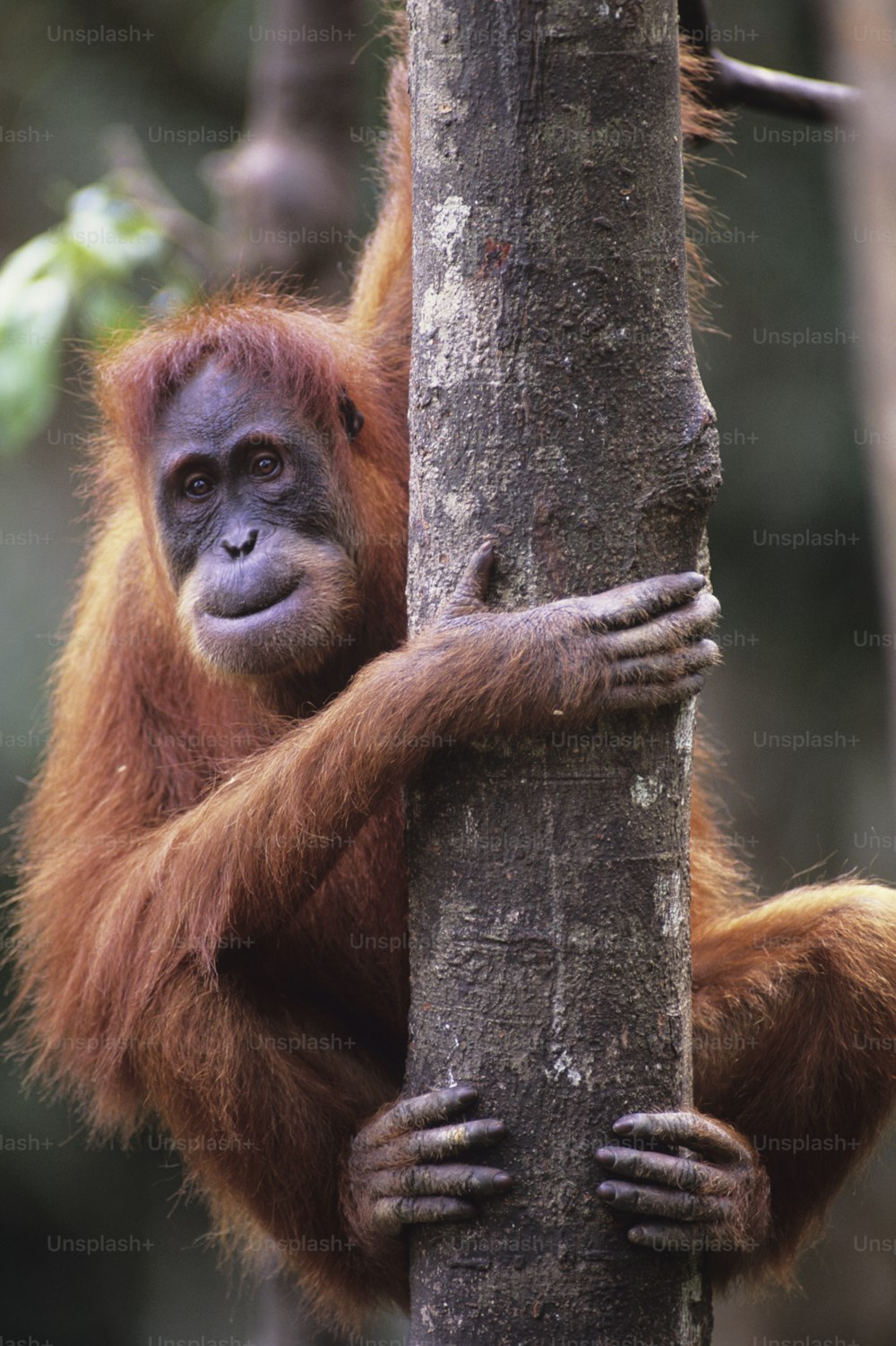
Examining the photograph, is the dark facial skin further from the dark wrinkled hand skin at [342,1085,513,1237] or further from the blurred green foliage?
the dark wrinkled hand skin at [342,1085,513,1237]

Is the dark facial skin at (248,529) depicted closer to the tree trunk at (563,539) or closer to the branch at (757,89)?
the tree trunk at (563,539)

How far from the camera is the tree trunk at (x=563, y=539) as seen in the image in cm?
230

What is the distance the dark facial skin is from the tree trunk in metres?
1.16

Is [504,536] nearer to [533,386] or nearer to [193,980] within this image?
[533,386]

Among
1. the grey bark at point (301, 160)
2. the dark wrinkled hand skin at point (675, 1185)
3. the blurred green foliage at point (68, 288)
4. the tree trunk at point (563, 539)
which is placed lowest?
the dark wrinkled hand skin at point (675, 1185)

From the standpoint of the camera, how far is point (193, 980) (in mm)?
3326

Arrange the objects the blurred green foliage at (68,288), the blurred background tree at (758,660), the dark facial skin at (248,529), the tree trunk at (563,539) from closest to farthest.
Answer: the tree trunk at (563,539) → the dark facial skin at (248,529) → the blurred green foliage at (68,288) → the blurred background tree at (758,660)

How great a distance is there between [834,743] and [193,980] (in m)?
5.91

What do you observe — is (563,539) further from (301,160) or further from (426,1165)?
(301,160)

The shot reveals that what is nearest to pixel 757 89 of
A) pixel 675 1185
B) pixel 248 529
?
pixel 248 529

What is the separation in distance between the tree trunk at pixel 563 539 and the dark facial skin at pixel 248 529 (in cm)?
116

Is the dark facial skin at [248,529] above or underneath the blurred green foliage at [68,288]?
underneath

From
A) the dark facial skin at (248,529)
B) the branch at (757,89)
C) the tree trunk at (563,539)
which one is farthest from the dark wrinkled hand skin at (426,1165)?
the branch at (757,89)

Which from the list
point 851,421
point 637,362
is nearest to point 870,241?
point 637,362
